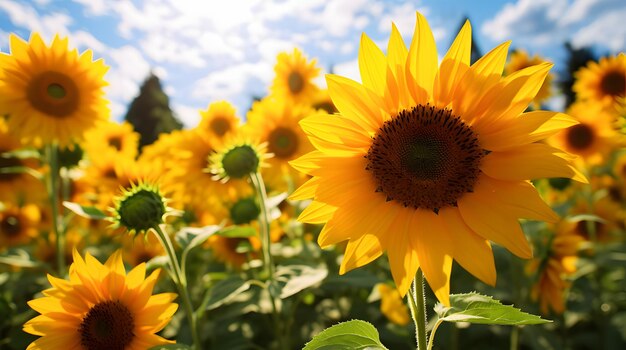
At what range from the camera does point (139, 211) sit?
1.85m

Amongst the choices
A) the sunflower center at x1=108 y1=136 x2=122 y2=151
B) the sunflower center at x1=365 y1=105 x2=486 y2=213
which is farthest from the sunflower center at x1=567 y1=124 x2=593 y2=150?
the sunflower center at x1=108 y1=136 x2=122 y2=151

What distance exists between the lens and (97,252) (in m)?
4.09

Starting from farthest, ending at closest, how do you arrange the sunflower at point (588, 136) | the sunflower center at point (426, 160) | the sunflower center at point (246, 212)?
the sunflower at point (588, 136)
the sunflower center at point (246, 212)
the sunflower center at point (426, 160)

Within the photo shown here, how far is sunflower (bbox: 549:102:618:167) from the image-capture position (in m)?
4.62

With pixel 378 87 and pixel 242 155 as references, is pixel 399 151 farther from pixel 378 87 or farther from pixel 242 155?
pixel 242 155

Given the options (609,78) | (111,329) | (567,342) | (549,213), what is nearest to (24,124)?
(111,329)

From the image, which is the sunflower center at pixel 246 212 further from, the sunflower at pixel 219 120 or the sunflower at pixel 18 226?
the sunflower at pixel 18 226

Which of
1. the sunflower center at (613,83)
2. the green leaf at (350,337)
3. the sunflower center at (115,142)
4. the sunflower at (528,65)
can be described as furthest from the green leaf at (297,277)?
the sunflower at (528,65)

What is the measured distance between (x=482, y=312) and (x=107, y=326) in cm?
125

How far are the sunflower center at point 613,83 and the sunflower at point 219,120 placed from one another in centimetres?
379

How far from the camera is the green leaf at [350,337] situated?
1.33 m

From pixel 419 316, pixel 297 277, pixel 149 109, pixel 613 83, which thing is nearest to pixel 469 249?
pixel 419 316

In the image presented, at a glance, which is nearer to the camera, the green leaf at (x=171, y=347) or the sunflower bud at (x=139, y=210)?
the green leaf at (x=171, y=347)

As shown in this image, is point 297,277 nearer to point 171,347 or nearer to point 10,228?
point 171,347
